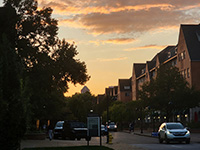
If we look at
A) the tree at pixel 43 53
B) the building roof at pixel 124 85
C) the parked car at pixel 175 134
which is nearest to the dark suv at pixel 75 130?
the tree at pixel 43 53

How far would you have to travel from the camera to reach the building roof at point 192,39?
7125 cm

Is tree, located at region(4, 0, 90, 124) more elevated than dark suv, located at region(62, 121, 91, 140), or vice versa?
tree, located at region(4, 0, 90, 124)

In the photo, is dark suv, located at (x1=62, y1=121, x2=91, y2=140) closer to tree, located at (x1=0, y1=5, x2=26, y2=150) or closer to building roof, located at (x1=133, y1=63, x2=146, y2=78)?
tree, located at (x1=0, y1=5, x2=26, y2=150)

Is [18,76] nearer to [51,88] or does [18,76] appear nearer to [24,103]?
[24,103]

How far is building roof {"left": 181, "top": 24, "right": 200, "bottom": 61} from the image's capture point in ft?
234

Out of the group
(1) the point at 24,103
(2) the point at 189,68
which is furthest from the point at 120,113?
(1) the point at 24,103

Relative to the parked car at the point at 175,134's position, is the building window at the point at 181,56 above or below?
above

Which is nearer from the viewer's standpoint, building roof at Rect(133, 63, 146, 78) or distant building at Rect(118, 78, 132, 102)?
building roof at Rect(133, 63, 146, 78)

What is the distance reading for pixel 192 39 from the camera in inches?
2906

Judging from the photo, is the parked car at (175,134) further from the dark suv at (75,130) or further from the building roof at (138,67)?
the building roof at (138,67)

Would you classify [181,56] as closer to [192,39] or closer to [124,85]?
[192,39]

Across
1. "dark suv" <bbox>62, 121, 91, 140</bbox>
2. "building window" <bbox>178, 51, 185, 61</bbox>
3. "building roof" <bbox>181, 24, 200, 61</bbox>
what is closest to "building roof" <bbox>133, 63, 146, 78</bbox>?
"building window" <bbox>178, 51, 185, 61</bbox>

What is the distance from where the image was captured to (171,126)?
32469 millimetres

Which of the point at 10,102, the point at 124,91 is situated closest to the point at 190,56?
the point at 10,102
